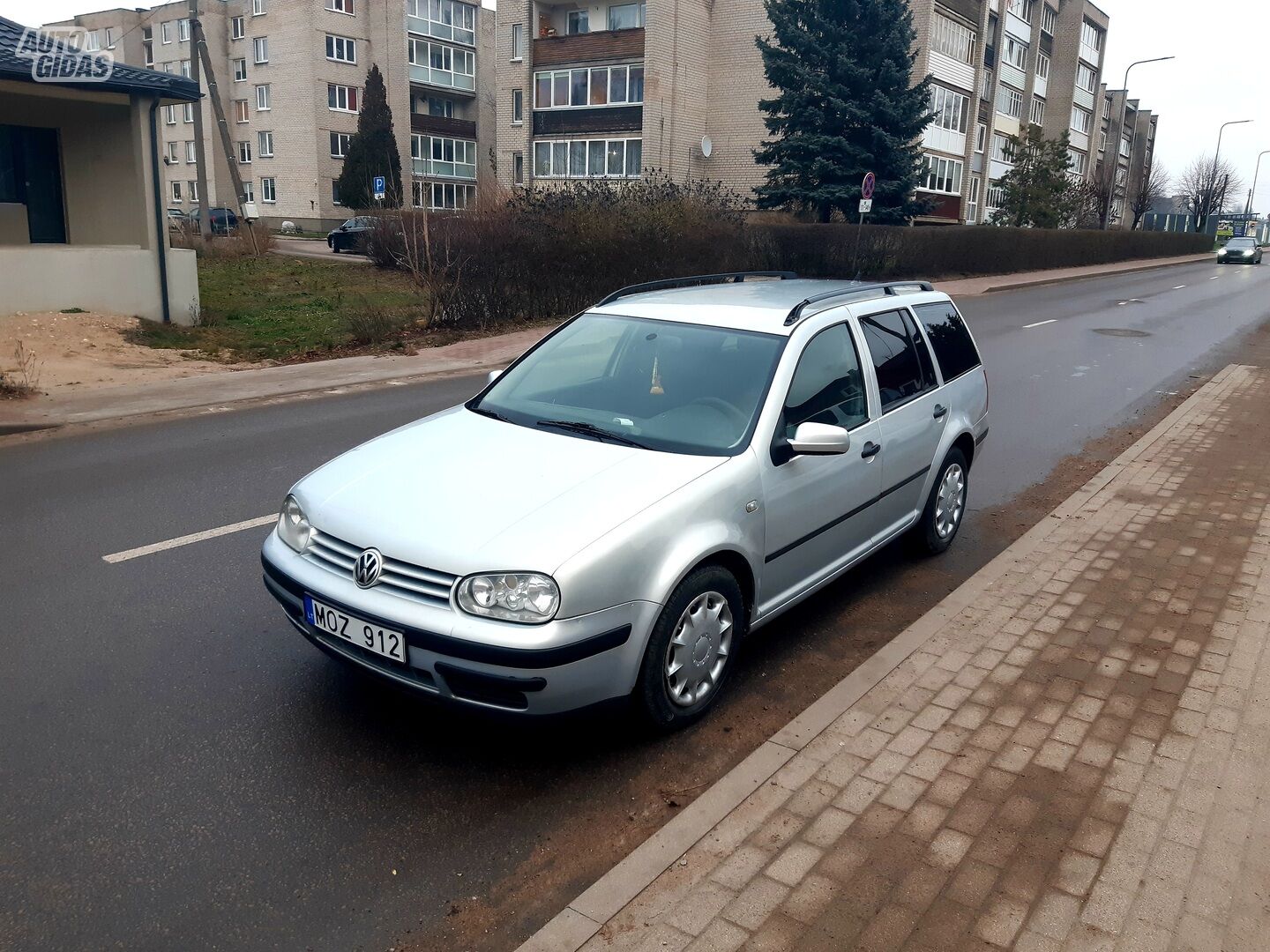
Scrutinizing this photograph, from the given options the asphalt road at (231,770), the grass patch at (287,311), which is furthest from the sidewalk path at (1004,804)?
the grass patch at (287,311)

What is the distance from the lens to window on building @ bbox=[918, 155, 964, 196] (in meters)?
45.3

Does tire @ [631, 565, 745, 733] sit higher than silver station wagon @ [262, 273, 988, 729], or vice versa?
silver station wagon @ [262, 273, 988, 729]

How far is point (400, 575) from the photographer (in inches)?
139

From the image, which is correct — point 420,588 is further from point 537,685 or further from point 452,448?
point 452,448

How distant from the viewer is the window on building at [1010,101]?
5322 cm

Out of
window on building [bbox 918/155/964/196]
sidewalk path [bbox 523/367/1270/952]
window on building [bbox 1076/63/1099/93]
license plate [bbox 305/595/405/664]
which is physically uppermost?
window on building [bbox 1076/63/1099/93]

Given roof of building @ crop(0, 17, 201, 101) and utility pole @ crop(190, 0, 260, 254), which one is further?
utility pole @ crop(190, 0, 260, 254)

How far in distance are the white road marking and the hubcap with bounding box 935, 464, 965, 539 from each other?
14.3 ft

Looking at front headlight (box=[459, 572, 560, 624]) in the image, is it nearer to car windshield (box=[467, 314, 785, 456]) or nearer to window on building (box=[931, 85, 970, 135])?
car windshield (box=[467, 314, 785, 456])

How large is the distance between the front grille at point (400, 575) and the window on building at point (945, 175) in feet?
147

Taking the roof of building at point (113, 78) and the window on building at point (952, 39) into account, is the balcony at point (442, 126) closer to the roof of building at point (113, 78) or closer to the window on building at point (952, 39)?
the window on building at point (952, 39)

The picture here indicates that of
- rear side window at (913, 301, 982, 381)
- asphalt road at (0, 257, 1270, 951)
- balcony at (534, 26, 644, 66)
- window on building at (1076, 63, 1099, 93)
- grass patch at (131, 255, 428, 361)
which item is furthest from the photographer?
window on building at (1076, 63, 1099, 93)

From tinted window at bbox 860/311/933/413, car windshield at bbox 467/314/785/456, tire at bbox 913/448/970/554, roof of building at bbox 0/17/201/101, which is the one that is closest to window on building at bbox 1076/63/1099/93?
roof of building at bbox 0/17/201/101

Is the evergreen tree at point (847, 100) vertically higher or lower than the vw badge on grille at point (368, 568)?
higher
